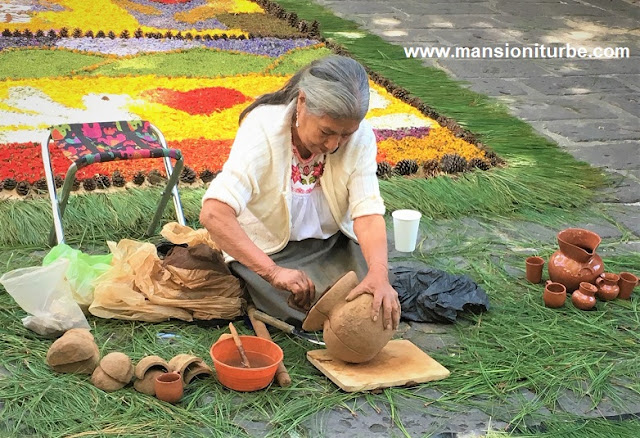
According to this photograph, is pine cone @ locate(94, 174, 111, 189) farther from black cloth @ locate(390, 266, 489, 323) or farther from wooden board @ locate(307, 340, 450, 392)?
wooden board @ locate(307, 340, 450, 392)

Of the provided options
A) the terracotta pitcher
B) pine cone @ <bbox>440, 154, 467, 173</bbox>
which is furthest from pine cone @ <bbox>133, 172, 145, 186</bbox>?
the terracotta pitcher

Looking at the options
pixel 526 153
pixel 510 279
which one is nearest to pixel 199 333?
pixel 510 279

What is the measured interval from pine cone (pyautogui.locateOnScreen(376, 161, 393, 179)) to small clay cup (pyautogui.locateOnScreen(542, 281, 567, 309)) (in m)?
1.56

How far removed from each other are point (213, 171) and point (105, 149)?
1.00 meters

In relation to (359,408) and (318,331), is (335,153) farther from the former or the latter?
(359,408)

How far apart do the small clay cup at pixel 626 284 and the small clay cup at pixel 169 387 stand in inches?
80.8

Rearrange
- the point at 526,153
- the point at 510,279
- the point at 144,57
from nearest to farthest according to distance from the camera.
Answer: the point at 510,279, the point at 526,153, the point at 144,57

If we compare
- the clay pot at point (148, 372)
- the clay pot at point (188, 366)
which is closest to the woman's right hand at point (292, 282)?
the clay pot at point (188, 366)

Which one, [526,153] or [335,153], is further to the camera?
[526,153]

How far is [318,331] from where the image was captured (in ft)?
11.8

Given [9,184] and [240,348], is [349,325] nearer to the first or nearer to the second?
[240,348]

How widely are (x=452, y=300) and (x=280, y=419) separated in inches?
43.6

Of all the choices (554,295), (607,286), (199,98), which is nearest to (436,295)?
(554,295)

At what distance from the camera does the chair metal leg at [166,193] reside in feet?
13.4
